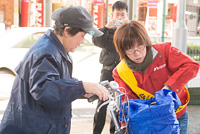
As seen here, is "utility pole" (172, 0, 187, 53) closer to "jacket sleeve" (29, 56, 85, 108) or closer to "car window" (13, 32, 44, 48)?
"car window" (13, 32, 44, 48)

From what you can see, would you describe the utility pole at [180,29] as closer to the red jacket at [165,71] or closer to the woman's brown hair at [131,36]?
the red jacket at [165,71]

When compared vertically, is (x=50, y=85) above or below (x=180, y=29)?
below

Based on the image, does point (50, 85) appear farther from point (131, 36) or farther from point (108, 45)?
point (108, 45)

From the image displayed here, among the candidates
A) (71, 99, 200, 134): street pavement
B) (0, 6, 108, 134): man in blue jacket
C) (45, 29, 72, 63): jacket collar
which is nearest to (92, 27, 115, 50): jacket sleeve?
(71, 99, 200, 134): street pavement

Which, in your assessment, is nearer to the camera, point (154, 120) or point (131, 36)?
point (154, 120)

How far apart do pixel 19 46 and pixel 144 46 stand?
20.0ft

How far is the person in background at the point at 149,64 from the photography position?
2.74m

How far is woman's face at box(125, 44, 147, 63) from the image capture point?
9.04ft

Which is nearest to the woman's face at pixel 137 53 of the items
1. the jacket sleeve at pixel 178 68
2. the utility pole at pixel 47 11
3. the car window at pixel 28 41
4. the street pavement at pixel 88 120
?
the jacket sleeve at pixel 178 68

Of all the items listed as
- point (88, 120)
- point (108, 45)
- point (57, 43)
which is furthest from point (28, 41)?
point (57, 43)

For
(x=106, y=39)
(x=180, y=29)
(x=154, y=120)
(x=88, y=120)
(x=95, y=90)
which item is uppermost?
(x=180, y=29)

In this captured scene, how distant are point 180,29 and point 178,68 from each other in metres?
3.66

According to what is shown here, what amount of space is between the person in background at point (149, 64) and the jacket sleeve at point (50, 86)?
0.69 metres

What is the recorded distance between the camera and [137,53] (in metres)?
2.76
